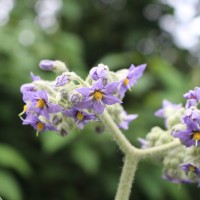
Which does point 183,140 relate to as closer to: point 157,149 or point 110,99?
point 157,149

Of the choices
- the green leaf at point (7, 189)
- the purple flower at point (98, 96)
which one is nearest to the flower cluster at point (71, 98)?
the purple flower at point (98, 96)

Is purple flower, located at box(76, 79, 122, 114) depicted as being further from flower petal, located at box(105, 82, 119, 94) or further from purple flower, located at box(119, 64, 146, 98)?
purple flower, located at box(119, 64, 146, 98)

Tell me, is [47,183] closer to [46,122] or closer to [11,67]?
[11,67]

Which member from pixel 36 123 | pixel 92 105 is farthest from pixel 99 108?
pixel 36 123

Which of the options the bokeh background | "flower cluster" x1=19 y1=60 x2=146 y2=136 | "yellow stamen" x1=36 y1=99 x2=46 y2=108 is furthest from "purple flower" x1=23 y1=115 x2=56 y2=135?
the bokeh background

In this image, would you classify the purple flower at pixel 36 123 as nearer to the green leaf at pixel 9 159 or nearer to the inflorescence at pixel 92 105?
the inflorescence at pixel 92 105

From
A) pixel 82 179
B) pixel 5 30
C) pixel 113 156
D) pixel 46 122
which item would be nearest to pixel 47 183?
pixel 82 179

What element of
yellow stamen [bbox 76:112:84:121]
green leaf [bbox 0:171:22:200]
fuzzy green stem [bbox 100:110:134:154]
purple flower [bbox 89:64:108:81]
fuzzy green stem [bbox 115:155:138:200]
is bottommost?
fuzzy green stem [bbox 115:155:138:200]
